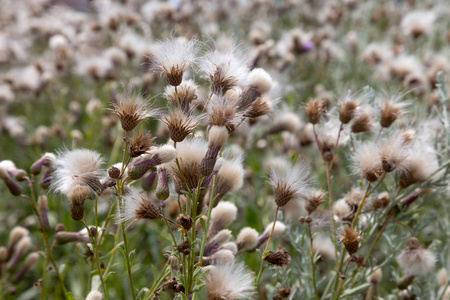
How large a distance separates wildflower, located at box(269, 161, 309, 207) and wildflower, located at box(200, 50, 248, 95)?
0.21 m

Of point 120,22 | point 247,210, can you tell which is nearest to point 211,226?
point 247,210

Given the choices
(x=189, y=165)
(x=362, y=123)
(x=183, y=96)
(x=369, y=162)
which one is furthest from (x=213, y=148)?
(x=362, y=123)

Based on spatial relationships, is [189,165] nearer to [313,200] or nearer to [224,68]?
[224,68]

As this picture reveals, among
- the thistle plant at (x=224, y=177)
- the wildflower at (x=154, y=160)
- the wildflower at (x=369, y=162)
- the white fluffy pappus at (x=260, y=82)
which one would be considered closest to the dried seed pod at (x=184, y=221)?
the thistle plant at (x=224, y=177)

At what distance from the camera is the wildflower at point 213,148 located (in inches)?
32.7

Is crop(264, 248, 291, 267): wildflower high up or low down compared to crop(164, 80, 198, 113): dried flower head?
down

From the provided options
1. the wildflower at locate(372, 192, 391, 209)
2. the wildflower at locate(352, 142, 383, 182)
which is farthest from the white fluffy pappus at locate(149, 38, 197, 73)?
the wildflower at locate(372, 192, 391, 209)

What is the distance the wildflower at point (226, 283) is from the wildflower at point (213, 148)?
0.68ft

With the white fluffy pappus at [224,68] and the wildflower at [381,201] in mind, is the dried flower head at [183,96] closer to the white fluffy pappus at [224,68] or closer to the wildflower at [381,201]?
the white fluffy pappus at [224,68]

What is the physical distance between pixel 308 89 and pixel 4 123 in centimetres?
194

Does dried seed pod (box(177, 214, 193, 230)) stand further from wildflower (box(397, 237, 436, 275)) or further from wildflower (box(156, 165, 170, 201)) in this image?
wildflower (box(397, 237, 436, 275))

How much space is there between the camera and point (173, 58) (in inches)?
37.2

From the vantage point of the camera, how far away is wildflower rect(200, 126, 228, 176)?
83cm

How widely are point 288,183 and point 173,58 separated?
0.35 meters
